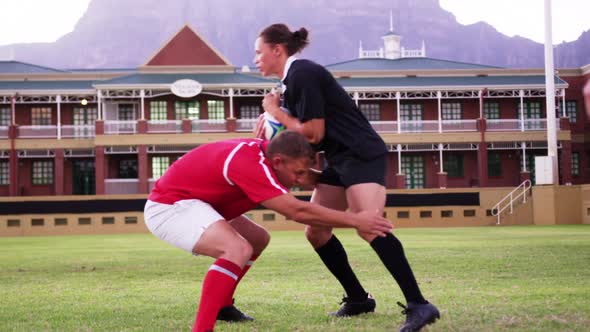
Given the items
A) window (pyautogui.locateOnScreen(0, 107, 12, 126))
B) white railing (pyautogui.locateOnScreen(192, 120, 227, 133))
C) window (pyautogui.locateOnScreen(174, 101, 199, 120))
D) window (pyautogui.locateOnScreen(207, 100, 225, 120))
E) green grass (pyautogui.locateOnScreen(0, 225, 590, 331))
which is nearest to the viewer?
green grass (pyautogui.locateOnScreen(0, 225, 590, 331))

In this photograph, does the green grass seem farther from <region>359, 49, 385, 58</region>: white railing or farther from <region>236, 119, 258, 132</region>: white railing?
<region>359, 49, 385, 58</region>: white railing

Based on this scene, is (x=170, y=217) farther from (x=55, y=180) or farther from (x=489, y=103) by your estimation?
(x=489, y=103)

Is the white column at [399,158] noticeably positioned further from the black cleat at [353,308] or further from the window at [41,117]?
the black cleat at [353,308]

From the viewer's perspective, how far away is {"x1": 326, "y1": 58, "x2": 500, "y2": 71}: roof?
53125 mm

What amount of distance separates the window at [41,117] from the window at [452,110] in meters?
22.9

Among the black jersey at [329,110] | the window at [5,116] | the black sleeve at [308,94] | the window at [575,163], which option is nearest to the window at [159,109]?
the window at [5,116]

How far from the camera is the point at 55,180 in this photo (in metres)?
46.1

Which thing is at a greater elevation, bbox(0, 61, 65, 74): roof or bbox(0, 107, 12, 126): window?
bbox(0, 61, 65, 74): roof

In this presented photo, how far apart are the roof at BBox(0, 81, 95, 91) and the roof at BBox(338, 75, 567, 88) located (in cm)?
1443

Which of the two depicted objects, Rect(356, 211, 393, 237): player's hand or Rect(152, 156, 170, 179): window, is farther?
Rect(152, 156, 170, 179): window

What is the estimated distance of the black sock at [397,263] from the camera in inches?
221

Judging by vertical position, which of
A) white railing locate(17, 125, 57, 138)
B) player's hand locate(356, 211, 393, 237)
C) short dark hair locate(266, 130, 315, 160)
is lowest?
player's hand locate(356, 211, 393, 237)

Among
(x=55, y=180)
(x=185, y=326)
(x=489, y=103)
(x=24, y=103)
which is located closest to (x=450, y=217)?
(x=489, y=103)

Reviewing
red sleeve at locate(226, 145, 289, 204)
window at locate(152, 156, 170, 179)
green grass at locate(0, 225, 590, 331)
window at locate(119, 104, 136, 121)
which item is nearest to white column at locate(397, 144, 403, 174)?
window at locate(152, 156, 170, 179)
